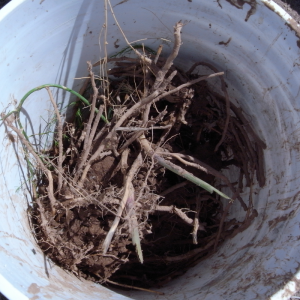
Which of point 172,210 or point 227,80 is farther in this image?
point 227,80

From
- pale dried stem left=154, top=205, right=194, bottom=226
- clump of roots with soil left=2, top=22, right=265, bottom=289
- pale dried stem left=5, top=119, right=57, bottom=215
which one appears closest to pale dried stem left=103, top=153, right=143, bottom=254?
clump of roots with soil left=2, top=22, right=265, bottom=289

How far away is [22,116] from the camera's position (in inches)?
36.2

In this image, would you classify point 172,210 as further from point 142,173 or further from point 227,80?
point 227,80

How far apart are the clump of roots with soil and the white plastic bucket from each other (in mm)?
49

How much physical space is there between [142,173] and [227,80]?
44cm

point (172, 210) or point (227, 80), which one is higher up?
point (227, 80)

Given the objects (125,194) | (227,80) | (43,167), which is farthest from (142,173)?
(227,80)

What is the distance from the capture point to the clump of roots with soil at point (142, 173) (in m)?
0.92

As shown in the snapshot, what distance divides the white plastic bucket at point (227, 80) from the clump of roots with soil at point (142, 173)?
0.05 m

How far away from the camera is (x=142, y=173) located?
3.23 ft

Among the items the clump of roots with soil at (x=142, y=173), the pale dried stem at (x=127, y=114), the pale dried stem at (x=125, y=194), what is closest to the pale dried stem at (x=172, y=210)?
the clump of roots with soil at (x=142, y=173)

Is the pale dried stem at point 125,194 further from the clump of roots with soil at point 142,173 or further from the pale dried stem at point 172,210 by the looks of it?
the pale dried stem at point 172,210

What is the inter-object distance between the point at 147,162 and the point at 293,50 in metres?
0.50

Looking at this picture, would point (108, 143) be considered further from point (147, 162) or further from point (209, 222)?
point (209, 222)
